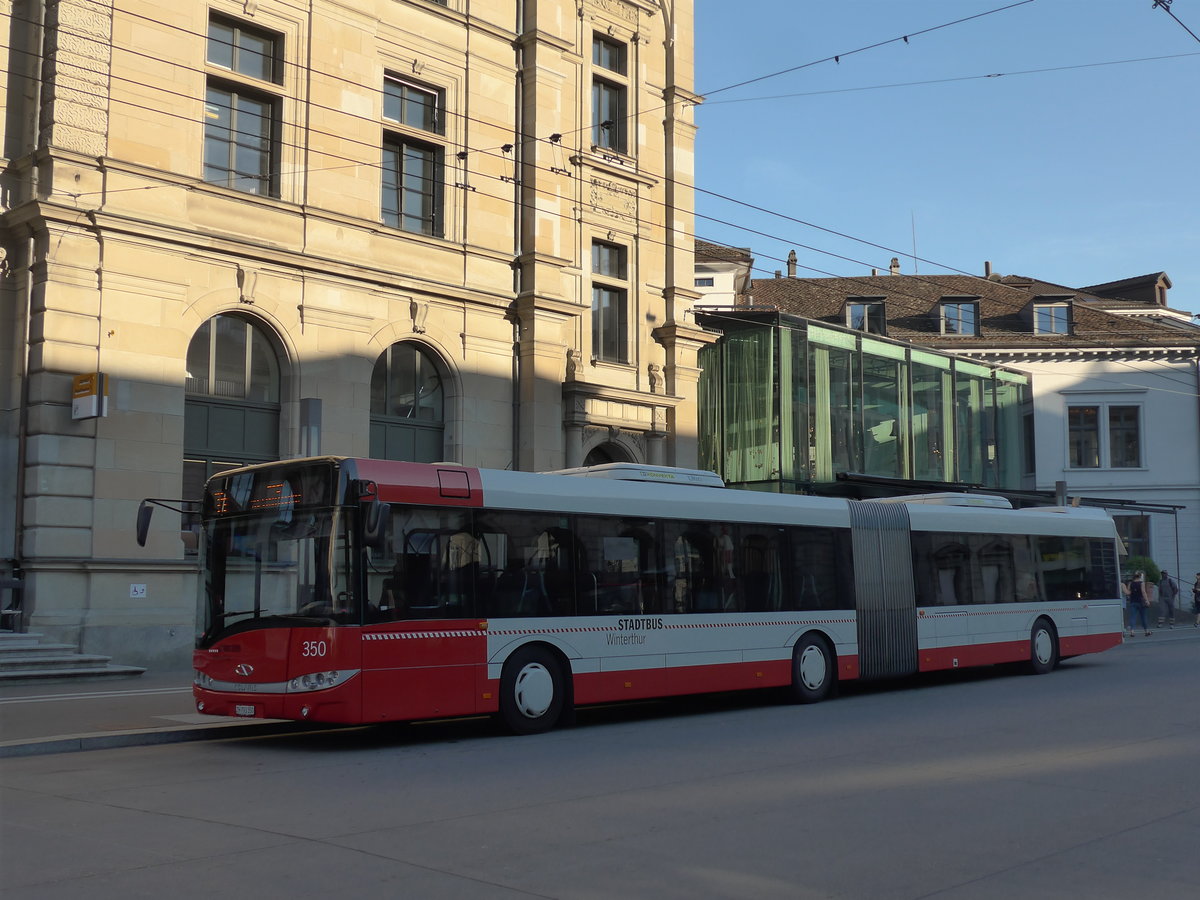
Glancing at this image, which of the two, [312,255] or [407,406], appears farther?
[407,406]

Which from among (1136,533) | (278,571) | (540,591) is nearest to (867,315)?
(1136,533)

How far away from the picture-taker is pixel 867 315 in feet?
160

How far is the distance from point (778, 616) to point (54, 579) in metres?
11.0

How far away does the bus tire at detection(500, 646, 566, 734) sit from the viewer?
13047mm

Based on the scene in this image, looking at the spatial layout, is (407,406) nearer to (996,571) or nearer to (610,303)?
(610,303)

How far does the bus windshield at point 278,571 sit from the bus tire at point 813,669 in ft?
23.0

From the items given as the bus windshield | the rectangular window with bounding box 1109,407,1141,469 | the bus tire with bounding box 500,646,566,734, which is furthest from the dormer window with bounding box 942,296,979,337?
the bus windshield

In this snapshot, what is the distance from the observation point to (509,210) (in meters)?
26.7

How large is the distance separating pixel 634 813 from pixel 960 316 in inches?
1722

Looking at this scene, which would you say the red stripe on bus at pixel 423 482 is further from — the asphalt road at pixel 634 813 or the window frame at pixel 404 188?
the window frame at pixel 404 188

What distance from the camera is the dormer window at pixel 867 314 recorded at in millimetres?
48594

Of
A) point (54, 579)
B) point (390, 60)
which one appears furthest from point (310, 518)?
point (390, 60)

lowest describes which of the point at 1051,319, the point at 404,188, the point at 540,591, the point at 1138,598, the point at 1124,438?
the point at 1138,598

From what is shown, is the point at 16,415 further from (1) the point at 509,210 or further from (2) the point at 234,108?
(1) the point at 509,210
